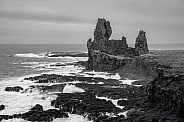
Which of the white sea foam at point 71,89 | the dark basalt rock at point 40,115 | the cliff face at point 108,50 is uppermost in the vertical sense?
the cliff face at point 108,50

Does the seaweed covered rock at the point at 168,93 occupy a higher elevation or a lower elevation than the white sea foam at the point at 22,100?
higher

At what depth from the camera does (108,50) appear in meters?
97.4

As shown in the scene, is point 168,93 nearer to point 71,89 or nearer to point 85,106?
point 85,106

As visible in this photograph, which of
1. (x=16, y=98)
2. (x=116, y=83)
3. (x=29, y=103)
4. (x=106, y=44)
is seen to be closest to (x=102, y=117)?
(x=29, y=103)

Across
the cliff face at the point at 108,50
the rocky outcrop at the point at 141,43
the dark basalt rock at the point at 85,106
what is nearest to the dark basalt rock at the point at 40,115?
the dark basalt rock at the point at 85,106

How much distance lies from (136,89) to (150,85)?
15739mm

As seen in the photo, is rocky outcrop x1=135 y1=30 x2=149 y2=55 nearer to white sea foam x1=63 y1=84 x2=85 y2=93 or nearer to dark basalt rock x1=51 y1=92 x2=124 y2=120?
white sea foam x1=63 y1=84 x2=85 y2=93

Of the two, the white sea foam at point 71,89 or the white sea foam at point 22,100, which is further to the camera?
the white sea foam at point 71,89

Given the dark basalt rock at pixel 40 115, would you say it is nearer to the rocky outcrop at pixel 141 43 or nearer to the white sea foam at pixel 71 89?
the white sea foam at pixel 71 89

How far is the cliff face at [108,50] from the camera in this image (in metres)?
87.8

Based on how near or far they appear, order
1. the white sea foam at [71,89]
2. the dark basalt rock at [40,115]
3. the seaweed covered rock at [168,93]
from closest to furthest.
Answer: the seaweed covered rock at [168,93]
the dark basalt rock at [40,115]
the white sea foam at [71,89]

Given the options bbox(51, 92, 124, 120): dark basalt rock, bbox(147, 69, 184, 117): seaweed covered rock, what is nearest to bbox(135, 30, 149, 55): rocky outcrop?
bbox(51, 92, 124, 120): dark basalt rock

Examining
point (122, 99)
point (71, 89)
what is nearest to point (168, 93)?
point (122, 99)

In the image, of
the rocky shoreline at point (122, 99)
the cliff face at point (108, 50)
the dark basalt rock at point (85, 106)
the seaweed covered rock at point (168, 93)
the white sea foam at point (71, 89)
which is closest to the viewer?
the seaweed covered rock at point (168, 93)
